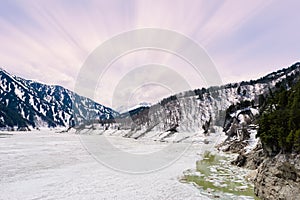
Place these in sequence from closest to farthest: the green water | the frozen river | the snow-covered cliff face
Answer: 1. the frozen river
2. the green water
3. the snow-covered cliff face

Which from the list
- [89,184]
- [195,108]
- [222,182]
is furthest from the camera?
[195,108]

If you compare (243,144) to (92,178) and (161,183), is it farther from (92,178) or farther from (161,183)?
(92,178)

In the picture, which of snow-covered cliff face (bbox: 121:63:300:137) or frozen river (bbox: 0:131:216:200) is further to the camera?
snow-covered cliff face (bbox: 121:63:300:137)

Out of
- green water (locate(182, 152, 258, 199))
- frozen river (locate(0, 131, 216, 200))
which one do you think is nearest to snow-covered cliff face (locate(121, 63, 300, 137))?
green water (locate(182, 152, 258, 199))

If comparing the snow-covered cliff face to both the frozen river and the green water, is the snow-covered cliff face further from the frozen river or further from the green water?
the frozen river

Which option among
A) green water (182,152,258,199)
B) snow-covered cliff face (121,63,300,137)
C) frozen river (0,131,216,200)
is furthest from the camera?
snow-covered cliff face (121,63,300,137)

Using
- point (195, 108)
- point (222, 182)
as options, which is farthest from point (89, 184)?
point (195, 108)

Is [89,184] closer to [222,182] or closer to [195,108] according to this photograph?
[222,182]

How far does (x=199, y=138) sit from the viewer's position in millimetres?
70500

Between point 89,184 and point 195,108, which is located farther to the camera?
point 195,108

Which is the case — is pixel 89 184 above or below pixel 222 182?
below

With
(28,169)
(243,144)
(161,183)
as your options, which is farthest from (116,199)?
(243,144)

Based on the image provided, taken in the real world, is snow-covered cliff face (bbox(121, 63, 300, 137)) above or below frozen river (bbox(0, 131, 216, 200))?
above

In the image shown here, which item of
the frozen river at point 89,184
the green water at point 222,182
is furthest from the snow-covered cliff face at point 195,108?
the frozen river at point 89,184
